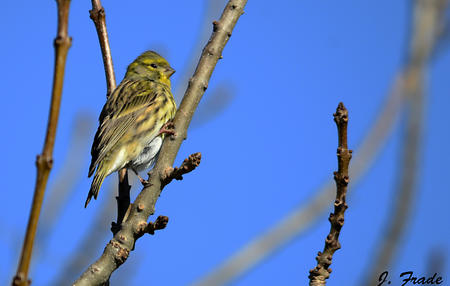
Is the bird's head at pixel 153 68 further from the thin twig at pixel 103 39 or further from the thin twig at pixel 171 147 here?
the thin twig at pixel 171 147

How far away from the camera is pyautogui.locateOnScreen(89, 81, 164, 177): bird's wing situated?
598 centimetres

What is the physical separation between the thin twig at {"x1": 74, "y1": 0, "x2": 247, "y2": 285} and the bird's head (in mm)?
3370

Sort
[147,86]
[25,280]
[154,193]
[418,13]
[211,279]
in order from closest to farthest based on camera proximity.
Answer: [25,280] → [418,13] → [154,193] → [211,279] → [147,86]

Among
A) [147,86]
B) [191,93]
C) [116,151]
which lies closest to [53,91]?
[191,93]

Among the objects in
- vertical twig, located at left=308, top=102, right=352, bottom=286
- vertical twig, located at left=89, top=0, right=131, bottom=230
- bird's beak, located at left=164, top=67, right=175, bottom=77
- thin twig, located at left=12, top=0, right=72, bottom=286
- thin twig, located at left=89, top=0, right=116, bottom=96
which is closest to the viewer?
thin twig, located at left=12, top=0, right=72, bottom=286

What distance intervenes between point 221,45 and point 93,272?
165cm

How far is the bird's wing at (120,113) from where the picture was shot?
598cm

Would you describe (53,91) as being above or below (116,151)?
below

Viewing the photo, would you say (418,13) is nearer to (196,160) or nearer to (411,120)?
(411,120)

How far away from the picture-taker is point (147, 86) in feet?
22.7

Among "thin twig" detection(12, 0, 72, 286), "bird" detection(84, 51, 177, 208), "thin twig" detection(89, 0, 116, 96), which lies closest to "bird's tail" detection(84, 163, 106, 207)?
"bird" detection(84, 51, 177, 208)

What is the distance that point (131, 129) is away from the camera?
248 inches

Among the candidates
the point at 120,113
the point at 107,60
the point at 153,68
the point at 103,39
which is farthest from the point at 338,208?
the point at 153,68

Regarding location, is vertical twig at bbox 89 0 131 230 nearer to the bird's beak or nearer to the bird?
the bird
